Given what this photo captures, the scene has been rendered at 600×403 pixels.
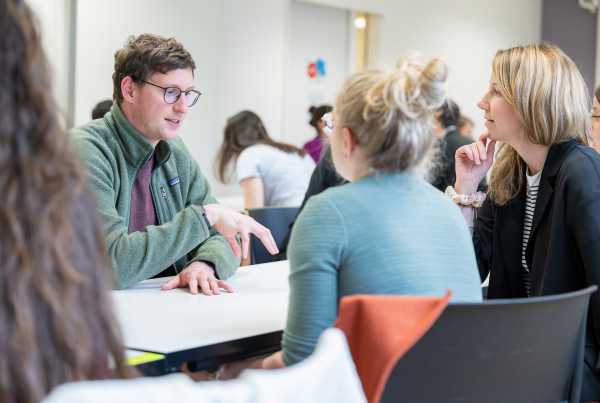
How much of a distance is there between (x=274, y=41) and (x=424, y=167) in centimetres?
536

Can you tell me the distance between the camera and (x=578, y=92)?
202 centimetres

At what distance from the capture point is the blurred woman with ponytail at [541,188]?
187 cm

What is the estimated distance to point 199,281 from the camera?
2.04 meters

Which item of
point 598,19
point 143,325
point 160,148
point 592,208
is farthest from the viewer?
point 598,19

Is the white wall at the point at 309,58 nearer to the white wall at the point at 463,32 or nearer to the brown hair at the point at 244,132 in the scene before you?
the white wall at the point at 463,32

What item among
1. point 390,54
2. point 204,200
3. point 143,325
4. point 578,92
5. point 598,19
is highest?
point 598,19

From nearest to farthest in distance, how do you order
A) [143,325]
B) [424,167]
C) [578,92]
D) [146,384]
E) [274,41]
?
[146,384], [424,167], [143,325], [578,92], [274,41]

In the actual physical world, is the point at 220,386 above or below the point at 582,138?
below

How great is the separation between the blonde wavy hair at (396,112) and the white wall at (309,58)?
5492mm

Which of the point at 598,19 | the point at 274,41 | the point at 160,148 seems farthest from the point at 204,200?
the point at 598,19

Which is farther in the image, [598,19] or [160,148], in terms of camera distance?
[598,19]

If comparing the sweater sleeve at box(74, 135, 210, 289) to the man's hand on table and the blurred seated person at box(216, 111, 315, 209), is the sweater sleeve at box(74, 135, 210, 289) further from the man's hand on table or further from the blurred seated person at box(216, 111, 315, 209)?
the blurred seated person at box(216, 111, 315, 209)

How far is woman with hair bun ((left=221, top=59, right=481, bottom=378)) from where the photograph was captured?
1363 mm

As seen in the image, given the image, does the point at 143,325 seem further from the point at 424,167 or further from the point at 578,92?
the point at 578,92
